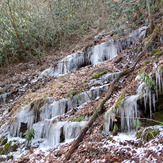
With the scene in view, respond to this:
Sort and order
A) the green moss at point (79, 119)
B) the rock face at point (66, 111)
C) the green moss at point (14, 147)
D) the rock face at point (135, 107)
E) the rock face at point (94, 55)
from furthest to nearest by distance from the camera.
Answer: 1. the rock face at point (94, 55)
2. the green moss at point (14, 147)
3. the green moss at point (79, 119)
4. the rock face at point (66, 111)
5. the rock face at point (135, 107)

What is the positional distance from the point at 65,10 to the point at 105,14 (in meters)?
3.57

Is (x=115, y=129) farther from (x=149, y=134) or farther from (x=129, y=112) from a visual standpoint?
(x=149, y=134)

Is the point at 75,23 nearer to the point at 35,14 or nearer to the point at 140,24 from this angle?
the point at 35,14

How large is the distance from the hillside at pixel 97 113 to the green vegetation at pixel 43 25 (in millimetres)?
4428

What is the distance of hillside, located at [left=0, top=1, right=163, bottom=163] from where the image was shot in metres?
4.66

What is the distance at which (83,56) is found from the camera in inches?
483

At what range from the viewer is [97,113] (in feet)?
18.7

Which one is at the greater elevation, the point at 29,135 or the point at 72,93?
the point at 72,93

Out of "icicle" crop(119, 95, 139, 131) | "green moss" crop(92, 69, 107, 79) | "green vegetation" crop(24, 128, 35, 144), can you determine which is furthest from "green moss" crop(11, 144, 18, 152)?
"green moss" crop(92, 69, 107, 79)

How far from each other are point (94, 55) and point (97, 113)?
669 centimetres

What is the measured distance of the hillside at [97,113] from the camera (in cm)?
466

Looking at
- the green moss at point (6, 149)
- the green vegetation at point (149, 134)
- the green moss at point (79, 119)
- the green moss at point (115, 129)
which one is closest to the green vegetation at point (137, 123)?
the green vegetation at point (149, 134)


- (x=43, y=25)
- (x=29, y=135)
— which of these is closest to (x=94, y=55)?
(x=43, y=25)

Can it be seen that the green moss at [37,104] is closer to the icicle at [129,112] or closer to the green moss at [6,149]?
the green moss at [6,149]
